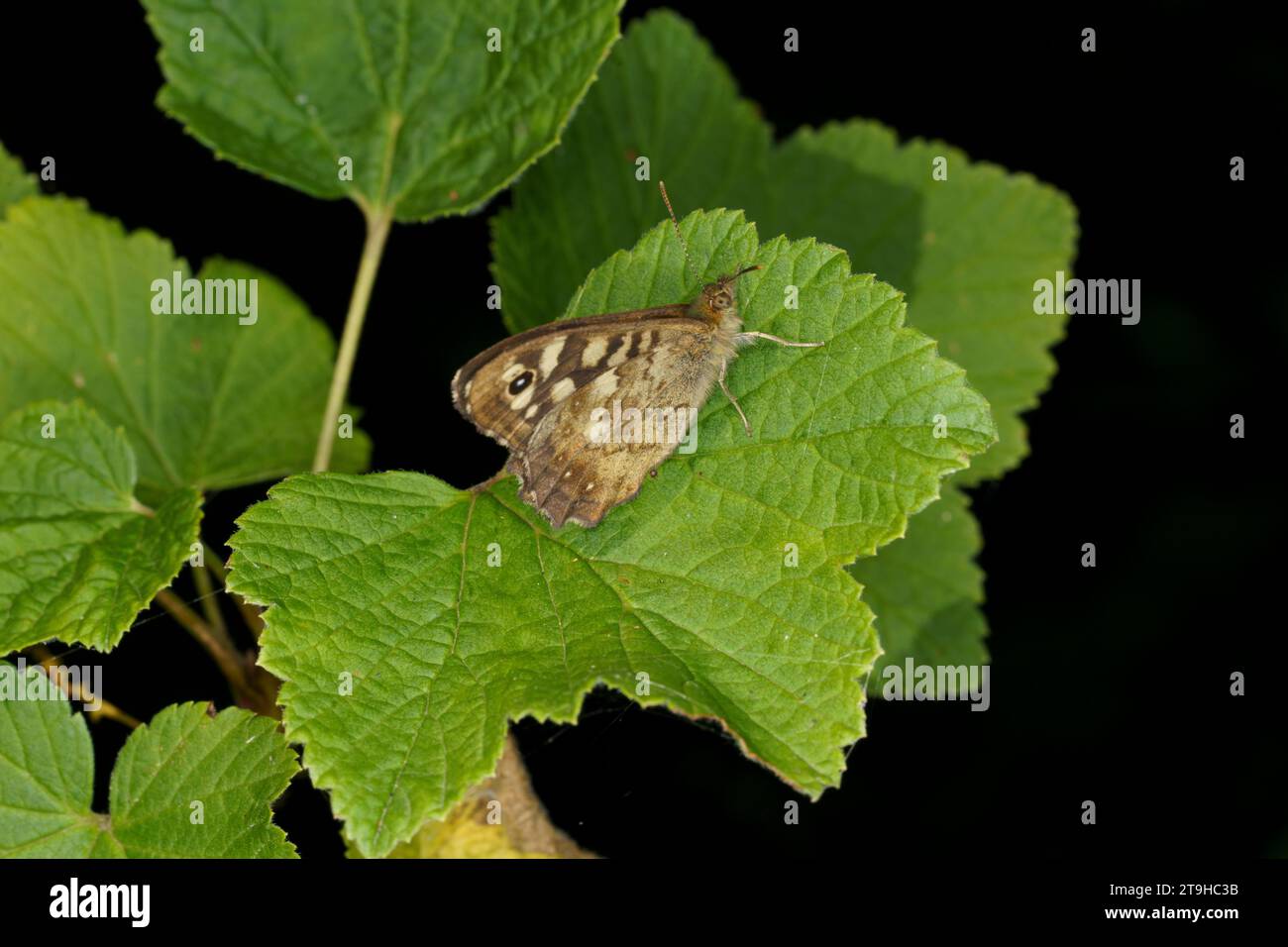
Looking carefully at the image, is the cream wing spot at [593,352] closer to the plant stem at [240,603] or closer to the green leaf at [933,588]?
the plant stem at [240,603]

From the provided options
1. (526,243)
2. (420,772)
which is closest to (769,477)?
(420,772)

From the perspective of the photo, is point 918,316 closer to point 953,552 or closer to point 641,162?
point 953,552

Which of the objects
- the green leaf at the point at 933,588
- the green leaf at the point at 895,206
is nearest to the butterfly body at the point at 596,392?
the green leaf at the point at 895,206

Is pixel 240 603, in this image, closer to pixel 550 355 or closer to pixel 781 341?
pixel 550 355

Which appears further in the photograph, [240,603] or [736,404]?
[240,603]

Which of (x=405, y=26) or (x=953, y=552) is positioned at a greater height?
(x=405, y=26)

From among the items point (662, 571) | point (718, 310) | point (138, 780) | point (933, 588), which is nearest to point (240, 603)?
point (138, 780)
